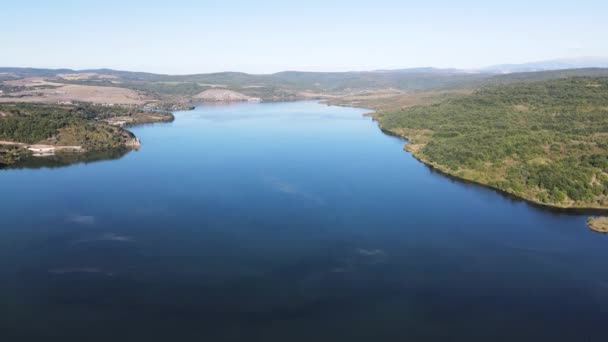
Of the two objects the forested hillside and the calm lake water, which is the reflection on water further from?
the forested hillside

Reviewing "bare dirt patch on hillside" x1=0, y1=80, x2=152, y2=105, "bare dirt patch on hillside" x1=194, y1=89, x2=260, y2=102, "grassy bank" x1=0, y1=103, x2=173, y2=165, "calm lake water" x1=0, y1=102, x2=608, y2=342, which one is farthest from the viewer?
"bare dirt patch on hillside" x1=194, y1=89, x2=260, y2=102

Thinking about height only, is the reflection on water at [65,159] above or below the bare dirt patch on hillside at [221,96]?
below

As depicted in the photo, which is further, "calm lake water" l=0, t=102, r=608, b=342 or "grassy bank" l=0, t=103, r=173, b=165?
"grassy bank" l=0, t=103, r=173, b=165

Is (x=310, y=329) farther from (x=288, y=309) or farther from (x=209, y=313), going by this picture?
(x=209, y=313)

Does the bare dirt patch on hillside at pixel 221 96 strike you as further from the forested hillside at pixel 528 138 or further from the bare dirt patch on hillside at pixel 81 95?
the forested hillside at pixel 528 138

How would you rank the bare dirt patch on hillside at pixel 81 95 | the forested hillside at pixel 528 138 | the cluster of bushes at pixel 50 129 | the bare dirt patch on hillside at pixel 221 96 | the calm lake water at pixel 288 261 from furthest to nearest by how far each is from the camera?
the bare dirt patch on hillside at pixel 221 96 → the bare dirt patch on hillside at pixel 81 95 → the cluster of bushes at pixel 50 129 → the forested hillside at pixel 528 138 → the calm lake water at pixel 288 261

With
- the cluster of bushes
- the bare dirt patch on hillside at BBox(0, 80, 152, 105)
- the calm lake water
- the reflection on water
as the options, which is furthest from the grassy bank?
the bare dirt patch on hillside at BBox(0, 80, 152, 105)

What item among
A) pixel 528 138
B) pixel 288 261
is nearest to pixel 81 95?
pixel 528 138

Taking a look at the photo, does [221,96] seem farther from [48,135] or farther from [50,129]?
[48,135]

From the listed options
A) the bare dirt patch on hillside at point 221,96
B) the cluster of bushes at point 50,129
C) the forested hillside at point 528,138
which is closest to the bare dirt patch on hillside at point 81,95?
the bare dirt patch on hillside at point 221,96
